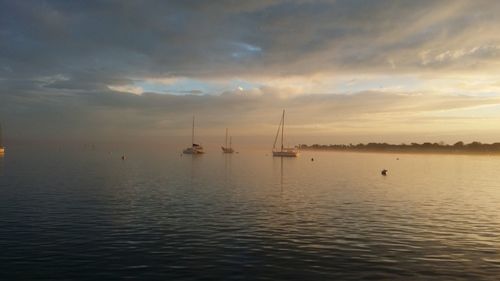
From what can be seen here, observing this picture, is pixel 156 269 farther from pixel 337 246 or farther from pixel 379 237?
pixel 379 237

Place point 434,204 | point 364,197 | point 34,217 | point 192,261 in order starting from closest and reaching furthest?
point 192,261
point 34,217
point 434,204
point 364,197

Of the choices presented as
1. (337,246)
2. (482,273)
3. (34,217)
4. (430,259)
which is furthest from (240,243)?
(34,217)

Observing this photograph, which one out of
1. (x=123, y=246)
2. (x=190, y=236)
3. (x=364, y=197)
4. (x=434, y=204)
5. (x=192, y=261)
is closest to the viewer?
(x=192, y=261)

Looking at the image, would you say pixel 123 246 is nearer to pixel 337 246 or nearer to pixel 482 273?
pixel 337 246

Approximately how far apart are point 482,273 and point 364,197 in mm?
36347

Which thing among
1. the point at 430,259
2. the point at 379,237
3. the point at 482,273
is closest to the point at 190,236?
the point at 379,237

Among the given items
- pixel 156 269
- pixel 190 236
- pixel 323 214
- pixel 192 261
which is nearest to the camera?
pixel 156 269

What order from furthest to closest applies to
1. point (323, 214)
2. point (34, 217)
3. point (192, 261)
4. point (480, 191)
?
point (480, 191)
point (323, 214)
point (34, 217)
point (192, 261)

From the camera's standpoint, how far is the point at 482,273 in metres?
24.4

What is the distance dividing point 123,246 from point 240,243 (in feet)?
26.9

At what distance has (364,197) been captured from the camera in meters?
60.6

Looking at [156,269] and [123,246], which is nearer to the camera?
[156,269]

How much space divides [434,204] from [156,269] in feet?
141

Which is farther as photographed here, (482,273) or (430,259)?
(430,259)
